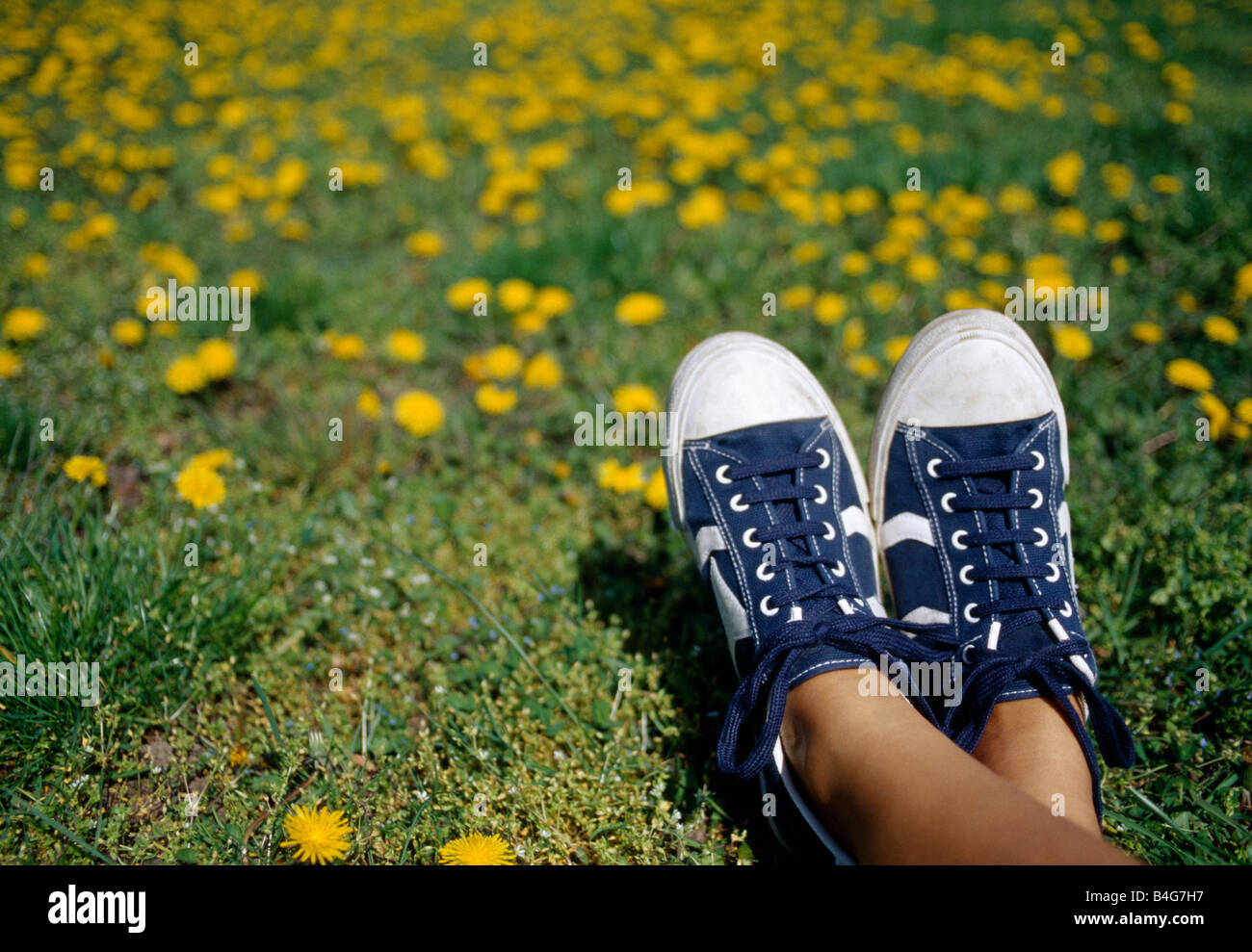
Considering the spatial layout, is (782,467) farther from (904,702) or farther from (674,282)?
(674,282)

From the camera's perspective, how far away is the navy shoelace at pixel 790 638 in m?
1.42

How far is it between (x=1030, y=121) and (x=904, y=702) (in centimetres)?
368

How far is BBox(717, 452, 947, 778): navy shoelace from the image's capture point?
1416 millimetres

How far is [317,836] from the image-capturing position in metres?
1.34

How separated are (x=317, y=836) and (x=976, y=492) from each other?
1.66m

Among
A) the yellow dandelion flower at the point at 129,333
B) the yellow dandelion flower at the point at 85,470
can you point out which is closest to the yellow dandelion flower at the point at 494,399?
the yellow dandelion flower at the point at 85,470

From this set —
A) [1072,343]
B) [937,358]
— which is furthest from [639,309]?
[1072,343]

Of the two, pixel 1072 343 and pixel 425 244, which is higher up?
pixel 425 244

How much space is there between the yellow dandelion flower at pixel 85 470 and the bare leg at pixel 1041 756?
2.24 metres

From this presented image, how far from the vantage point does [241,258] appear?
3053 millimetres

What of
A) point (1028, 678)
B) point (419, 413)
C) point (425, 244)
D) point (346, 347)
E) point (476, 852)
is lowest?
point (476, 852)

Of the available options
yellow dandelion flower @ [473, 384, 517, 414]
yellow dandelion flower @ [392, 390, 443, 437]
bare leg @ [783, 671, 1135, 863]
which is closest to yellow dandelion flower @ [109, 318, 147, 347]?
yellow dandelion flower @ [392, 390, 443, 437]

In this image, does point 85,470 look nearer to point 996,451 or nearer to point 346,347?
point 346,347

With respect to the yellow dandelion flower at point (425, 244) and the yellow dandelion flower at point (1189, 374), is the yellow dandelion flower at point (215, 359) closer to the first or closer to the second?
the yellow dandelion flower at point (425, 244)
